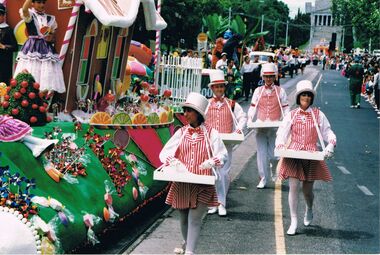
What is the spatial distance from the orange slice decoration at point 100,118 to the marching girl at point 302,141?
7.49 ft

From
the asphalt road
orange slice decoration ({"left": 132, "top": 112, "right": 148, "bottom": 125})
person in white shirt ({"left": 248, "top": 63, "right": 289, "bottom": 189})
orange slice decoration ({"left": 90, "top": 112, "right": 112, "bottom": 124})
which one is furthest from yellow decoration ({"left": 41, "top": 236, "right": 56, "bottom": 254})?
person in white shirt ({"left": 248, "top": 63, "right": 289, "bottom": 189})

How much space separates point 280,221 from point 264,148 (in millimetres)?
2969

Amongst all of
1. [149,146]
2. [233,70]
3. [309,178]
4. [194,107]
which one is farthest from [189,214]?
[233,70]

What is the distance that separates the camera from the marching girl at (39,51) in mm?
11297

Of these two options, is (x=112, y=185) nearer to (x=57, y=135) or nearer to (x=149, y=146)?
(x=57, y=135)

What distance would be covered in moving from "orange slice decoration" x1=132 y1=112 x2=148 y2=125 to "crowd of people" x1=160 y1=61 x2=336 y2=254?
3.15 feet

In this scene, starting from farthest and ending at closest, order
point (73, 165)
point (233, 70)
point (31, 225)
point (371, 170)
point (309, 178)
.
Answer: point (233, 70), point (371, 170), point (309, 178), point (73, 165), point (31, 225)

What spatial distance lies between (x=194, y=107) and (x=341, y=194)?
5975 mm

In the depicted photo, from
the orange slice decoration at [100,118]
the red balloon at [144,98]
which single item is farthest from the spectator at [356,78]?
the orange slice decoration at [100,118]

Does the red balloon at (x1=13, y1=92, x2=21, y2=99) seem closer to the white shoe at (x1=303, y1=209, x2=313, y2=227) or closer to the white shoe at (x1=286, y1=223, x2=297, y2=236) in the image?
the white shoe at (x1=286, y1=223, x2=297, y2=236)

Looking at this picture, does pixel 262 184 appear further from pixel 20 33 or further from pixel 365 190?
pixel 20 33

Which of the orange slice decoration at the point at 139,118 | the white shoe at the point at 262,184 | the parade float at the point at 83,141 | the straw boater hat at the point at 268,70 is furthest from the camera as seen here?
the white shoe at the point at 262,184

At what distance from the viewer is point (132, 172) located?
10.8m

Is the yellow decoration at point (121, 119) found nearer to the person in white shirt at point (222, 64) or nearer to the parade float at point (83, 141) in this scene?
the parade float at point (83, 141)
